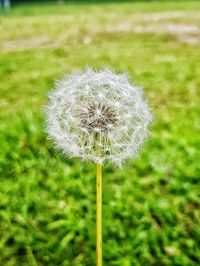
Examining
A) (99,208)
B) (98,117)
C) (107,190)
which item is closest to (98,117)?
(98,117)

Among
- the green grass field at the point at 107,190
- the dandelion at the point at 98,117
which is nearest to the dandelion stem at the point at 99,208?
the dandelion at the point at 98,117

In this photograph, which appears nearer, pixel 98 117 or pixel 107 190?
pixel 98 117

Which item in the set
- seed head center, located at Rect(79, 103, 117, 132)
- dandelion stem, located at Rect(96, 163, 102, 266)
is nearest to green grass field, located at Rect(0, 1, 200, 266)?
dandelion stem, located at Rect(96, 163, 102, 266)

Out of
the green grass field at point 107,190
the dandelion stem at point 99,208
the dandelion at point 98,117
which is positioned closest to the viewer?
the dandelion stem at point 99,208

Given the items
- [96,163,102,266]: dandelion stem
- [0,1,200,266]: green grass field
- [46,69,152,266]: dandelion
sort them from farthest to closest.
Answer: [0,1,200,266]: green grass field < [46,69,152,266]: dandelion < [96,163,102,266]: dandelion stem

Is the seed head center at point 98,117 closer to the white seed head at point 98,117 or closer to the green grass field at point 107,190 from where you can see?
the white seed head at point 98,117

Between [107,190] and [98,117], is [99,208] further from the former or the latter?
[107,190]

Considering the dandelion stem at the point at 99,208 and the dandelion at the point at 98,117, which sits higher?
the dandelion at the point at 98,117

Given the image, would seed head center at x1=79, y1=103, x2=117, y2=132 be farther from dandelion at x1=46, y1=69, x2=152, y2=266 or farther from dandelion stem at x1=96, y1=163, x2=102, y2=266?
dandelion stem at x1=96, y1=163, x2=102, y2=266

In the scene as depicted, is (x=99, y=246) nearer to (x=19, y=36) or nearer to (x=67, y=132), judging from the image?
(x=67, y=132)
